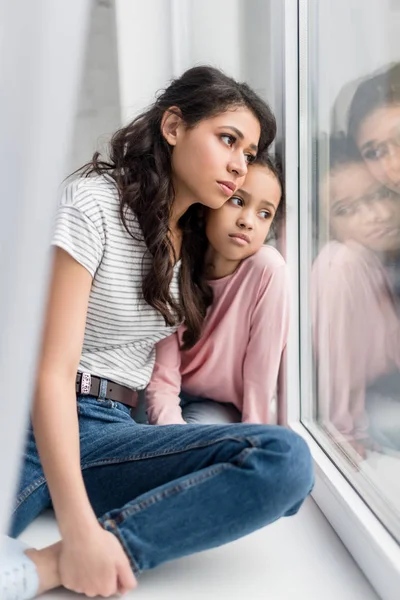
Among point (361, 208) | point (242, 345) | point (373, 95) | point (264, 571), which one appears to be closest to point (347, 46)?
point (373, 95)

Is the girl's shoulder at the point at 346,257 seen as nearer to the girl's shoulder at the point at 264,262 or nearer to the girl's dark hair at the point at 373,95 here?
the girl's shoulder at the point at 264,262

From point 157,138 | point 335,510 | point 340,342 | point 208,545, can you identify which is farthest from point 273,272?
point 208,545

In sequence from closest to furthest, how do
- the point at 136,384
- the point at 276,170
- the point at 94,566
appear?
1. the point at 94,566
2. the point at 136,384
3. the point at 276,170

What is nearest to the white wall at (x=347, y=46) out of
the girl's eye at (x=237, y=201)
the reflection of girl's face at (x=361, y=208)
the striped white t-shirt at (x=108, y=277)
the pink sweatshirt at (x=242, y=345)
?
the reflection of girl's face at (x=361, y=208)

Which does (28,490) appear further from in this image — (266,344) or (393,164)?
(393,164)

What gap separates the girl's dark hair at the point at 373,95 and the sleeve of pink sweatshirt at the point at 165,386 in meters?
0.53

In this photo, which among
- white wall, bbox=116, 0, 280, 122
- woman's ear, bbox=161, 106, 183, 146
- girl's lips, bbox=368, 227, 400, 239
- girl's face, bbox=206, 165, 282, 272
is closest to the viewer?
girl's lips, bbox=368, 227, 400, 239

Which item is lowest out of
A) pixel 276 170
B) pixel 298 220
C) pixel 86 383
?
pixel 86 383

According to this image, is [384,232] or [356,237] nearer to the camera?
[384,232]

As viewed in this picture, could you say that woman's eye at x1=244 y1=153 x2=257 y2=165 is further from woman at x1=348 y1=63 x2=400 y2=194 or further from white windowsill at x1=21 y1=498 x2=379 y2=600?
white windowsill at x1=21 y1=498 x2=379 y2=600

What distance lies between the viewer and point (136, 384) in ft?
3.97

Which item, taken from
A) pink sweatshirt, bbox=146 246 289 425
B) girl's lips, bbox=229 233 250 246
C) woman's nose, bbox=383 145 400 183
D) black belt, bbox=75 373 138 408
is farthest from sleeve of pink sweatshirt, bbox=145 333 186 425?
woman's nose, bbox=383 145 400 183

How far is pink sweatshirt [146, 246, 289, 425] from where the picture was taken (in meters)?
1.32

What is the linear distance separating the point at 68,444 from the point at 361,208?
1.93 feet
